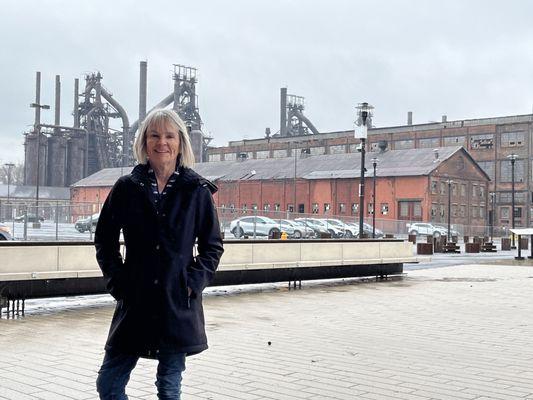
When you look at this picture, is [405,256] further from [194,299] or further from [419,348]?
[194,299]

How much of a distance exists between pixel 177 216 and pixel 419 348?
18.1 feet

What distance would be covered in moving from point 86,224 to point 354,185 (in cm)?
5386

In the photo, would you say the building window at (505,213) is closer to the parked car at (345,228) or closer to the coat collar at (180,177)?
the parked car at (345,228)

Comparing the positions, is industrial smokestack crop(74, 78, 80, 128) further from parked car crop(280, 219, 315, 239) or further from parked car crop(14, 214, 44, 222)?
parked car crop(14, 214, 44, 222)

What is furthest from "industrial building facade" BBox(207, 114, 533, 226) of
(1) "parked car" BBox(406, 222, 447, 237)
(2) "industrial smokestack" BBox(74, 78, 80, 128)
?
(2) "industrial smokestack" BBox(74, 78, 80, 128)

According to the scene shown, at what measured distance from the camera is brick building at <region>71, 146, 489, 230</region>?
71.7 meters

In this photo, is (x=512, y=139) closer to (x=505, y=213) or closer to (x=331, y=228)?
(x=505, y=213)

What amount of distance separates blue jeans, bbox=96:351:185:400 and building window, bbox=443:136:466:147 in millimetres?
92280

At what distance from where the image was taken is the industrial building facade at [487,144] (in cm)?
8462

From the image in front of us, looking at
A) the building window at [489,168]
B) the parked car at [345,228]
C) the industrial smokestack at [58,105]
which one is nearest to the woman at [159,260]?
the parked car at [345,228]

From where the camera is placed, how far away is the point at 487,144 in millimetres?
89625

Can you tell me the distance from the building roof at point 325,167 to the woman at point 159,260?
68.2 m

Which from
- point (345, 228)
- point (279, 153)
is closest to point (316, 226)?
point (345, 228)

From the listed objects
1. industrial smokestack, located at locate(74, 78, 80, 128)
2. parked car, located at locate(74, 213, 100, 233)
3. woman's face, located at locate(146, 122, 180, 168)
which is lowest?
parked car, located at locate(74, 213, 100, 233)
